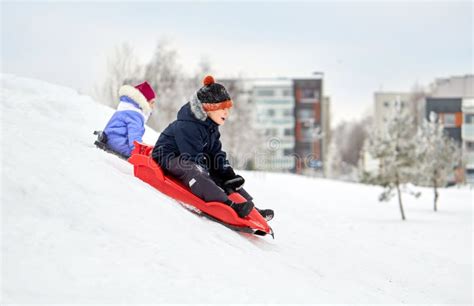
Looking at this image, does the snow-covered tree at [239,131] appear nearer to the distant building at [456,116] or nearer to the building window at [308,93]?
the building window at [308,93]

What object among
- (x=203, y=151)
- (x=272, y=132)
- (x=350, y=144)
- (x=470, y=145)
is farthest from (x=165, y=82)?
(x=350, y=144)

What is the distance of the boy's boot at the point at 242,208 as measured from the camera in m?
5.62

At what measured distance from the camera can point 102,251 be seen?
12.1 ft

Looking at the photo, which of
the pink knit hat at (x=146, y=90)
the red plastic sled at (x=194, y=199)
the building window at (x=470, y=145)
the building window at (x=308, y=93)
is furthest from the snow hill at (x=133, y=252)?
the building window at (x=308, y=93)

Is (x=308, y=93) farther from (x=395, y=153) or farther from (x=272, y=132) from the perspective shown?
(x=395, y=153)

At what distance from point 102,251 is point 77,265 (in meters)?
0.24

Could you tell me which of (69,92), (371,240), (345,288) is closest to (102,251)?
(345,288)

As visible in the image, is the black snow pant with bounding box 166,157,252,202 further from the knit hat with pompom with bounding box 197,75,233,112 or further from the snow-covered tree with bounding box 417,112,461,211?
the snow-covered tree with bounding box 417,112,461,211

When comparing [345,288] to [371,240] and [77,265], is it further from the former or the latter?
[371,240]

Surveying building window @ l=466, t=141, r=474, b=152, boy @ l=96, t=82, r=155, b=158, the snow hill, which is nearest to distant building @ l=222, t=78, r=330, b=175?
building window @ l=466, t=141, r=474, b=152

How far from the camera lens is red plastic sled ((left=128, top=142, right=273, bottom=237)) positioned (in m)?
5.64

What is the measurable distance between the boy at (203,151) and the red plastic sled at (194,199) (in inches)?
2.5

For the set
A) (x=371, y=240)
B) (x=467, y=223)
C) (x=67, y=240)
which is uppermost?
(x=67, y=240)

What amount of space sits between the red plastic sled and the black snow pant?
0.06 meters
